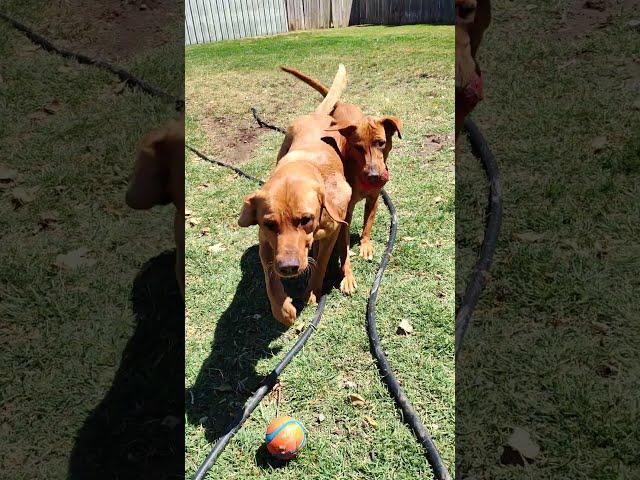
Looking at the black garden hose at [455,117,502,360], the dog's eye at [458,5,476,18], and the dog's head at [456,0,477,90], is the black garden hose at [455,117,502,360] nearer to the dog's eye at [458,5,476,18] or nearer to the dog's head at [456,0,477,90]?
the dog's head at [456,0,477,90]

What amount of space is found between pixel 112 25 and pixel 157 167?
19 cm

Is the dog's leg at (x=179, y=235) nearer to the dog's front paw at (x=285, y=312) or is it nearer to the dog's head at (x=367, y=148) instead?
the dog's front paw at (x=285, y=312)

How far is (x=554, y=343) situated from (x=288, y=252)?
4.53 ft

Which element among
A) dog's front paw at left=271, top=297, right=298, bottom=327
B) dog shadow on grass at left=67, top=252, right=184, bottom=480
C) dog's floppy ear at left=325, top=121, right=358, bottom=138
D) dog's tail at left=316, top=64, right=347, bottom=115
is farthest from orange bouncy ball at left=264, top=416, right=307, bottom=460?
dog's tail at left=316, top=64, right=347, bottom=115

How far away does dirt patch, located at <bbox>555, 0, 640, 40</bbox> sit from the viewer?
4.39 m

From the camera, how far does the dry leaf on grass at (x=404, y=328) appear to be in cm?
267

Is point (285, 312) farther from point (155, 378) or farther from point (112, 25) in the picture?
point (112, 25)

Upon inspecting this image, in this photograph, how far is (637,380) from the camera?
2.27 m

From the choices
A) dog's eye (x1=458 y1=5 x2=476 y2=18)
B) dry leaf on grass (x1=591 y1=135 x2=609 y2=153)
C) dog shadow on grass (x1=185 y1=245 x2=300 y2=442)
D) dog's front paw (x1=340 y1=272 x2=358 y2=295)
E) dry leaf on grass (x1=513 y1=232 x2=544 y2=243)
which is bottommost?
dog shadow on grass (x1=185 y1=245 x2=300 y2=442)

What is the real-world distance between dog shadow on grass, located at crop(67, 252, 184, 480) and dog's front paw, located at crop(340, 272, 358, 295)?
2194 millimetres

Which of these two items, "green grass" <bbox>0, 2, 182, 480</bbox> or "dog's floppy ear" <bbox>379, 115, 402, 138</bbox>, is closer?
"green grass" <bbox>0, 2, 182, 480</bbox>

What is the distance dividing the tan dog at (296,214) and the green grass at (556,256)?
0.88 metres

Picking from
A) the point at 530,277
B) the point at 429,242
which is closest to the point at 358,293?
the point at 429,242

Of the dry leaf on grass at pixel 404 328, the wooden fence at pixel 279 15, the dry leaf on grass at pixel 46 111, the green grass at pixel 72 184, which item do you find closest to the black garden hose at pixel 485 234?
the dry leaf on grass at pixel 404 328
